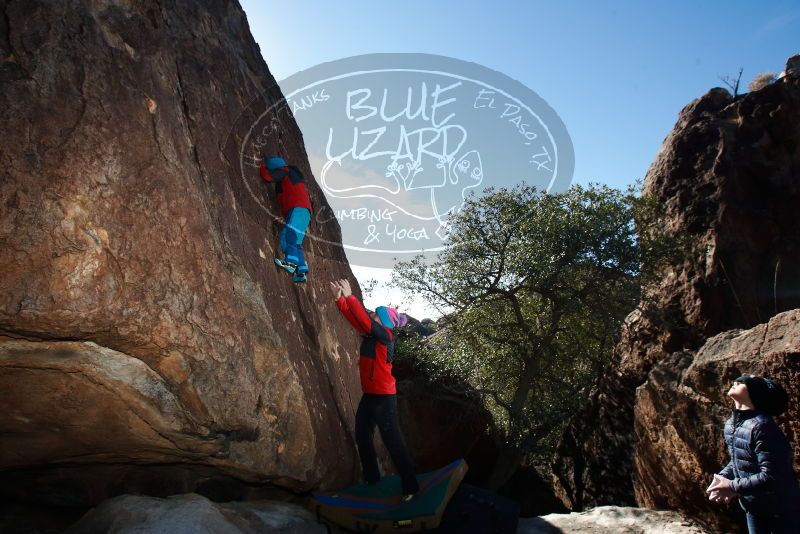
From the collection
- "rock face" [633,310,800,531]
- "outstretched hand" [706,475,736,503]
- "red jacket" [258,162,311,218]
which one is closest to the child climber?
"red jacket" [258,162,311,218]

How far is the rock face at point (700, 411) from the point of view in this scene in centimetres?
545

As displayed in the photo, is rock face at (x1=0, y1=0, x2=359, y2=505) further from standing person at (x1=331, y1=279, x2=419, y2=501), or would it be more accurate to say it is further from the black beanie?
the black beanie

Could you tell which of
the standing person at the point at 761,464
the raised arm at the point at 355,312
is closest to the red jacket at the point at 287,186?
the raised arm at the point at 355,312

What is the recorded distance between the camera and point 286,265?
19.5 feet

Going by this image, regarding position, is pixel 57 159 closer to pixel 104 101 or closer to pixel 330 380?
pixel 104 101

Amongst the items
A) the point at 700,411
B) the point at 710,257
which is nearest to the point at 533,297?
the point at 710,257

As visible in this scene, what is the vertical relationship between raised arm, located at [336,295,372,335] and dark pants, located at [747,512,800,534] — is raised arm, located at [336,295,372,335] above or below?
above

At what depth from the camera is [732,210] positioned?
14.6 meters

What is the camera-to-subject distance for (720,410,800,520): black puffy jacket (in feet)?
13.0

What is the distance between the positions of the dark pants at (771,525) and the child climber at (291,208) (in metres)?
4.99

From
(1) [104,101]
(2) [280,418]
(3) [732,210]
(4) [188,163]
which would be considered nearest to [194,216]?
(4) [188,163]

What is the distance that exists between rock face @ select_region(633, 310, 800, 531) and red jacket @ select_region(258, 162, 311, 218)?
5435mm

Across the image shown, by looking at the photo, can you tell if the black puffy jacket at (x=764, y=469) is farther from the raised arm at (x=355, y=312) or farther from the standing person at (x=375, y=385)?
the raised arm at (x=355, y=312)

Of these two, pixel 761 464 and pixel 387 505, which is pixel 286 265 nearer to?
pixel 387 505
